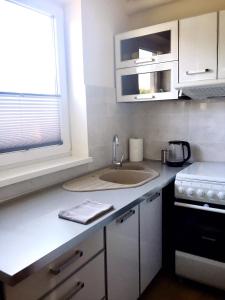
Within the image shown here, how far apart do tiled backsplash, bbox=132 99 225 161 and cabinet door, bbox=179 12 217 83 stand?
0.39 m

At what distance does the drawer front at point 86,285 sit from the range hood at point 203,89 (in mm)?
1296

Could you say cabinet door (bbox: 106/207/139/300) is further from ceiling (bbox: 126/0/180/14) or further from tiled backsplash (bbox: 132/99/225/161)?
ceiling (bbox: 126/0/180/14)

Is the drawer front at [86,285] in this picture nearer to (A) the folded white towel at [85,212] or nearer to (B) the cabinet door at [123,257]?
(B) the cabinet door at [123,257]

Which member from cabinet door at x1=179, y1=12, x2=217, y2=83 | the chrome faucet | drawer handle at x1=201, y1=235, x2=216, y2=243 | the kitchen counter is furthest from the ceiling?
drawer handle at x1=201, y1=235, x2=216, y2=243

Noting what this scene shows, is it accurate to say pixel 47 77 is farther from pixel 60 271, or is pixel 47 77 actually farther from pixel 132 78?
pixel 60 271

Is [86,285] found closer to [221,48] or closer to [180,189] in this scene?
[180,189]

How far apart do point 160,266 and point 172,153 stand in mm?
941

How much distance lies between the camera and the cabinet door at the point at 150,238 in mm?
1635

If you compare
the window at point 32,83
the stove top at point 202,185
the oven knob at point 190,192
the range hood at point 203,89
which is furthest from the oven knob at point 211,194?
the window at point 32,83

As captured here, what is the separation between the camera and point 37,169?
1.61 metres

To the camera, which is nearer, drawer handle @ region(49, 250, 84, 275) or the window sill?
drawer handle @ region(49, 250, 84, 275)

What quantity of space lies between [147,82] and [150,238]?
4.10ft

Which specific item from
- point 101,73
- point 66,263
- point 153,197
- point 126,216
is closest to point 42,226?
point 66,263

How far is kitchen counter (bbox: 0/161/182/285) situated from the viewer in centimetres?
86
